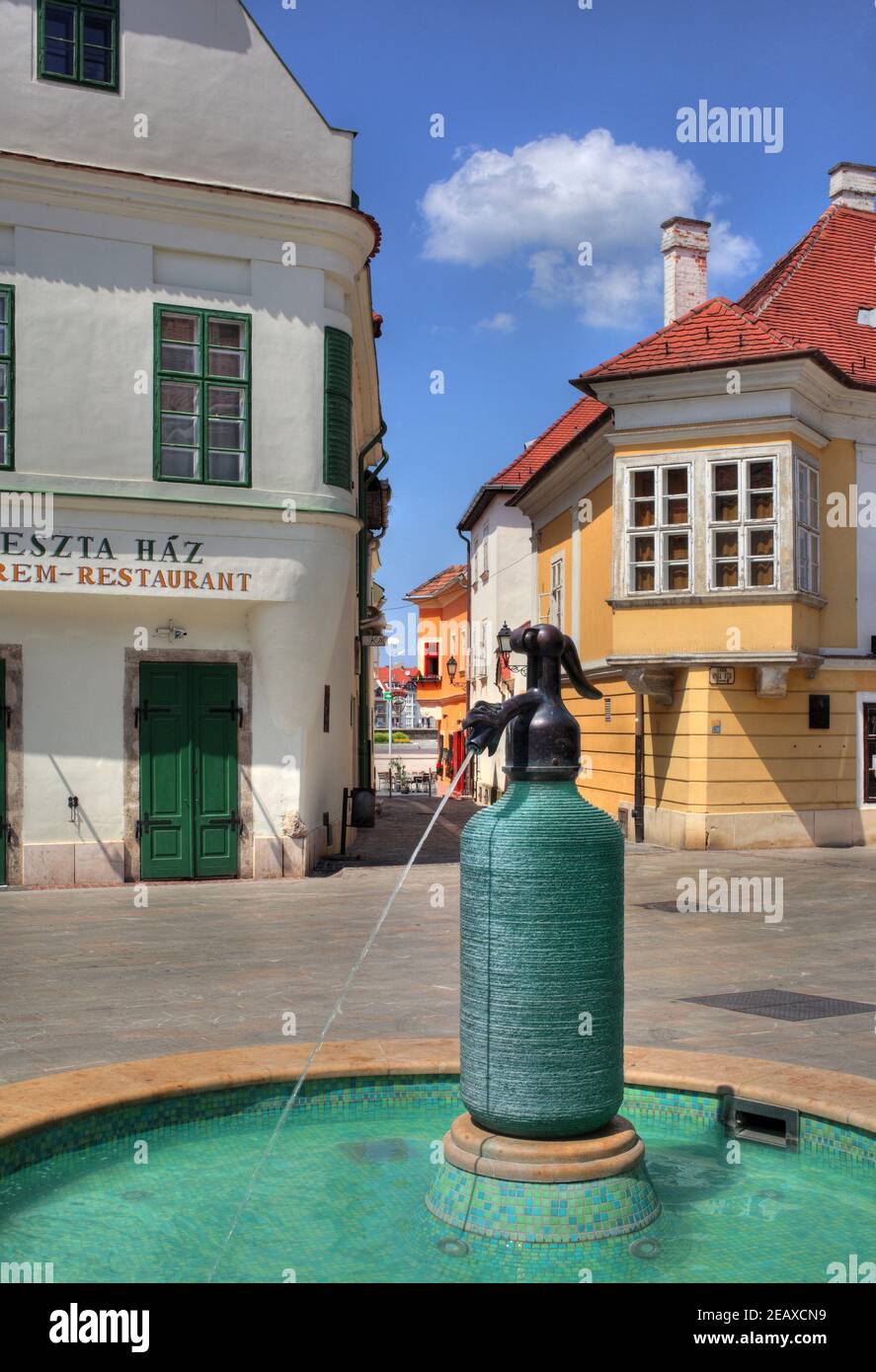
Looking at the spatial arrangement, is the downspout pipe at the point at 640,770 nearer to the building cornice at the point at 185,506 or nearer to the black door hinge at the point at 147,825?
the building cornice at the point at 185,506

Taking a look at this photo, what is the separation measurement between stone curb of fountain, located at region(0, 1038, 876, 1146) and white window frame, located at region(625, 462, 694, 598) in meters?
14.5

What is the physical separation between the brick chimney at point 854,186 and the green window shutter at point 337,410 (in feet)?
47.7

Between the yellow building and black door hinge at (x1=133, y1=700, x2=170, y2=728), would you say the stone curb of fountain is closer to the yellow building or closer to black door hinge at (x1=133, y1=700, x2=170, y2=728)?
black door hinge at (x1=133, y1=700, x2=170, y2=728)

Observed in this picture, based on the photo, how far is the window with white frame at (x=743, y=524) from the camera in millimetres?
19125

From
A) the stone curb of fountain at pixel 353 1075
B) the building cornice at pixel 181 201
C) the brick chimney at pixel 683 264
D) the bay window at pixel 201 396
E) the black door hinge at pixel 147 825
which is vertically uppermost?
the brick chimney at pixel 683 264

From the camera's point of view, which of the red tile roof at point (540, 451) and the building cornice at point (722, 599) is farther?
the red tile roof at point (540, 451)

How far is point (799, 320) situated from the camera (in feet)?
71.7

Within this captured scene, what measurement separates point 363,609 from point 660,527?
7.40 meters

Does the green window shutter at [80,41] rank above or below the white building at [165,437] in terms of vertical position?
above

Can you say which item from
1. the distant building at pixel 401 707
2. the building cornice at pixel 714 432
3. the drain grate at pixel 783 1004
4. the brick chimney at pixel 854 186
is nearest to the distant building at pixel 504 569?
the brick chimney at pixel 854 186

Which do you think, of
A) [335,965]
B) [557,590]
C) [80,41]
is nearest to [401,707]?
[557,590]

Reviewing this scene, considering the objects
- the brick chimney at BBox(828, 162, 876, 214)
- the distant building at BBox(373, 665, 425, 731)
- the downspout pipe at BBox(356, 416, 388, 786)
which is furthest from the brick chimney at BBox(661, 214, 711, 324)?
the distant building at BBox(373, 665, 425, 731)

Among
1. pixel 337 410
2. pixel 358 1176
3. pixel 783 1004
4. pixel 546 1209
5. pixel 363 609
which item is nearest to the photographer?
pixel 546 1209

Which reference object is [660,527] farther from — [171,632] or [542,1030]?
[542,1030]
